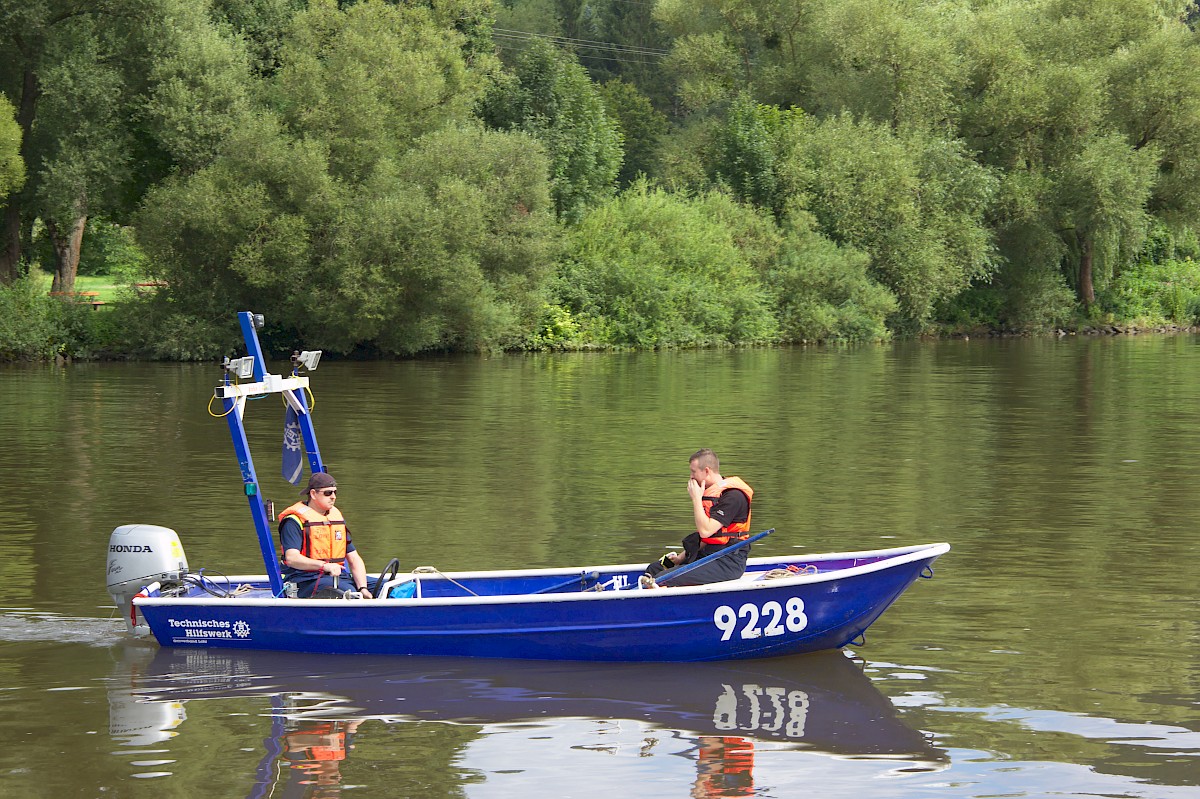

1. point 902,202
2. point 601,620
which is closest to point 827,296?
point 902,202

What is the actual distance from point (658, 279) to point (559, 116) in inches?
295

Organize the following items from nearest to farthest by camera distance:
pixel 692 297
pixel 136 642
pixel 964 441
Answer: pixel 136 642, pixel 964 441, pixel 692 297

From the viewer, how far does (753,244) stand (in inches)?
2411

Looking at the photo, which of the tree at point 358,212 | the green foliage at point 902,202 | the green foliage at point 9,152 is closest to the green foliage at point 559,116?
the tree at point 358,212

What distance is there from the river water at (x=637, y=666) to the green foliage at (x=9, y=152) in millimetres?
14364

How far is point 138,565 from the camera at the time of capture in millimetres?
12414

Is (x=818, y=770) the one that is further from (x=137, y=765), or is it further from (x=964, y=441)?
(x=964, y=441)

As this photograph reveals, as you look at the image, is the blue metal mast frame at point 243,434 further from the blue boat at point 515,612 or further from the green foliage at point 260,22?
the green foliage at point 260,22

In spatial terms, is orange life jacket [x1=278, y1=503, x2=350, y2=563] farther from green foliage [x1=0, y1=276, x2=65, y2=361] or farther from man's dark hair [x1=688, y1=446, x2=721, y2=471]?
green foliage [x1=0, y1=276, x2=65, y2=361]

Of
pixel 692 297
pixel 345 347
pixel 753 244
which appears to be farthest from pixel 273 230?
pixel 753 244

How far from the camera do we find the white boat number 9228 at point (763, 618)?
37.2ft

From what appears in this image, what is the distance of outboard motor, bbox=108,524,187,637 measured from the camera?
12.4 meters

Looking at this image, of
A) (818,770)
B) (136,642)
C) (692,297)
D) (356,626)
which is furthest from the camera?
(692,297)

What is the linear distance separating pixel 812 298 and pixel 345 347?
20.4 m
